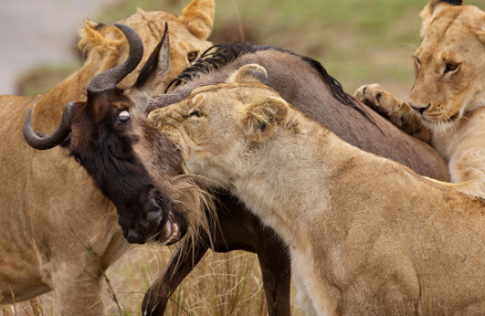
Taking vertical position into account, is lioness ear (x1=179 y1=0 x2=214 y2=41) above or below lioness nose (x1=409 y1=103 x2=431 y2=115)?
above

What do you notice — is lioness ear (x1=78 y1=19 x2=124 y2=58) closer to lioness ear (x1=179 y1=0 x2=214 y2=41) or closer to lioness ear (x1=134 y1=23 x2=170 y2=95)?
lioness ear (x1=179 y1=0 x2=214 y2=41)

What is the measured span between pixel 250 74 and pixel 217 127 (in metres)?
0.38

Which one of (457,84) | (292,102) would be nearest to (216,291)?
(292,102)

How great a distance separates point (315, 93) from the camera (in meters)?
3.33

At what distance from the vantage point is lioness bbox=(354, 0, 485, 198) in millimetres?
3443

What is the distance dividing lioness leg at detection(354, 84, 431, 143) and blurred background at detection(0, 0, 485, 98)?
5293 millimetres

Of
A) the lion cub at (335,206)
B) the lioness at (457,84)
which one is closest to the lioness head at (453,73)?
the lioness at (457,84)

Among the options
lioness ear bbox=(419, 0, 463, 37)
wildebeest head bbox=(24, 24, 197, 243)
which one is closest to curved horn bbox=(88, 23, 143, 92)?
wildebeest head bbox=(24, 24, 197, 243)

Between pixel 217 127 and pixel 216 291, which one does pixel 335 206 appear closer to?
pixel 217 127

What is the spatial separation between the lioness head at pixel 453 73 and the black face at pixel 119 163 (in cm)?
160

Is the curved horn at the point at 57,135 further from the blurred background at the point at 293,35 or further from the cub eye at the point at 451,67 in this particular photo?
the blurred background at the point at 293,35

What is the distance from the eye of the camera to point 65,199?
11.5ft

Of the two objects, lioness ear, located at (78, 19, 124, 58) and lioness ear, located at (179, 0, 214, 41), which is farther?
lioness ear, located at (179, 0, 214, 41)

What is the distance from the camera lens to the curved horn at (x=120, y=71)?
114 inches
